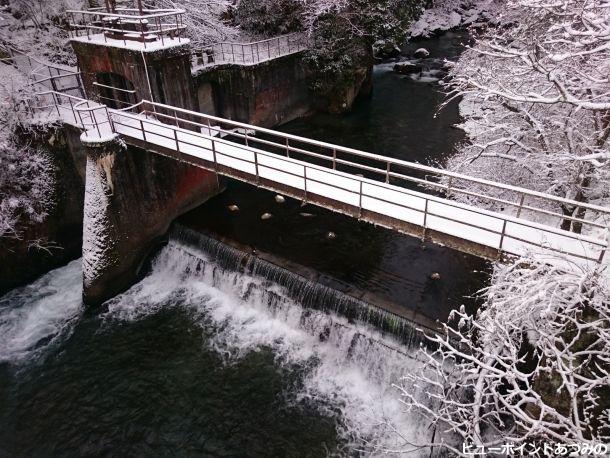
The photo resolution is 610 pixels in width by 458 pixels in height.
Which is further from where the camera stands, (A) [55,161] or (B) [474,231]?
(A) [55,161]

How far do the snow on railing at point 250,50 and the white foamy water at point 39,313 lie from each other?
12545mm

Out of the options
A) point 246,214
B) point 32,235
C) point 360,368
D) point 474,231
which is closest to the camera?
point 474,231

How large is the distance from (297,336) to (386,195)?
4.80 m

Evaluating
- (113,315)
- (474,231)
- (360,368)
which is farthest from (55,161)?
(474,231)

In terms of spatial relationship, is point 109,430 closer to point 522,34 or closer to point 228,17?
point 522,34

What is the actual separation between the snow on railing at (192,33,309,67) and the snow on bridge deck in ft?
26.2

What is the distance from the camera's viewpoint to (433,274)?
13359 mm

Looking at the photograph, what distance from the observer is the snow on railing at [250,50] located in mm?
23120

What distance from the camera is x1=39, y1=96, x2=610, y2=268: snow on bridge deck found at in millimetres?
8852

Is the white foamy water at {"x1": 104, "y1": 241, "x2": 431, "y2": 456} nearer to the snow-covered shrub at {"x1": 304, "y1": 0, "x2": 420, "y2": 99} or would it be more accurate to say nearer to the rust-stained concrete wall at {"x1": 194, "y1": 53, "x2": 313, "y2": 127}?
the rust-stained concrete wall at {"x1": 194, "y1": 53, "x2": 313, "y2": 127}

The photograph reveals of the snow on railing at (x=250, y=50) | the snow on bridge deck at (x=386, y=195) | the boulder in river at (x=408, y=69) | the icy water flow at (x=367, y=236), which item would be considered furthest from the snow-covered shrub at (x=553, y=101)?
the boulder in river at (x=408, y=69)

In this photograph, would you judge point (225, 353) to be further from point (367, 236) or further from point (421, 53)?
point (421, 53)

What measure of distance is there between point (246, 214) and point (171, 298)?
4080 millimetres

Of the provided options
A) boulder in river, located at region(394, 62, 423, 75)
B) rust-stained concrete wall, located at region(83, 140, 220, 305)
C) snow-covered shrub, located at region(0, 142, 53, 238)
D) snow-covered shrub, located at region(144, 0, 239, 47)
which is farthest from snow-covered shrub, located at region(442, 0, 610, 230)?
boulder in river, located at region(394, 62, 423, 75)
